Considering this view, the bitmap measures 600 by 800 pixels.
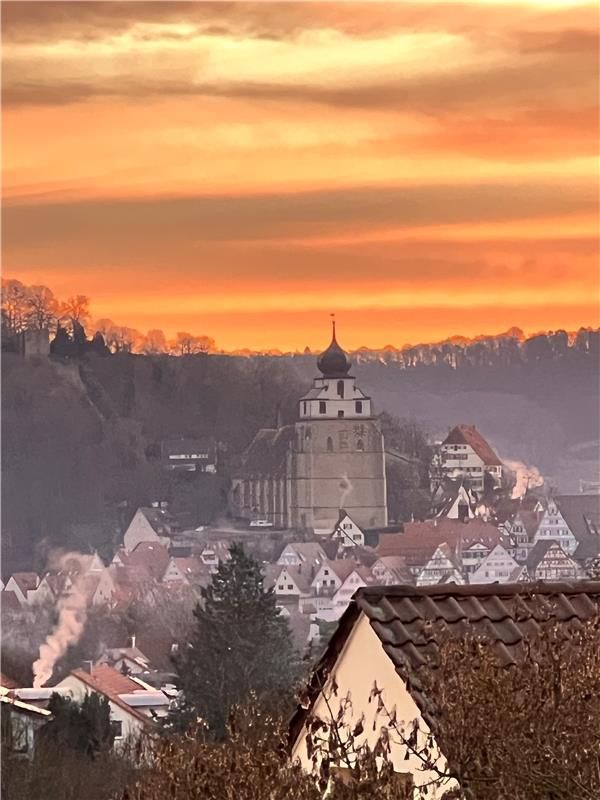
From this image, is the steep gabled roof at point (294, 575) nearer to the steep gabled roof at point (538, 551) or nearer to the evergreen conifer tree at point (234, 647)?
the steep gabled roof at point (538, 551)

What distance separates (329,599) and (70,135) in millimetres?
15453

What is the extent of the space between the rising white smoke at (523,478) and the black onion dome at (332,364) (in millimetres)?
5743

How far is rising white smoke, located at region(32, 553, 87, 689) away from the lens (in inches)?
1854

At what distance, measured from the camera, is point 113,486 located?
5931cm

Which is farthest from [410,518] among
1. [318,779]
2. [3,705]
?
[318,779]

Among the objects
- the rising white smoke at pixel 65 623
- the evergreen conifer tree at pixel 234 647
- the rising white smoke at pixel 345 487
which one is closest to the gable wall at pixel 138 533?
the rising white smoke at pixel 65 623

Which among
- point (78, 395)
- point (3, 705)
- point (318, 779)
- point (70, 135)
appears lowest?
point (3, 705)

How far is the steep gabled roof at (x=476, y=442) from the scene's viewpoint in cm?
5869

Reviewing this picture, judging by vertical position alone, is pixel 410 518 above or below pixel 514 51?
below

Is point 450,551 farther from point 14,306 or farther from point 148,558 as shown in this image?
point 14,306

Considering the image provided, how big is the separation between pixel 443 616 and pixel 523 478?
54.8m

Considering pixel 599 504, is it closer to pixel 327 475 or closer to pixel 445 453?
pixel 445 453

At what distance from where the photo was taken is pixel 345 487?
59312mm

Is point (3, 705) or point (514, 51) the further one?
point (514, 51)
